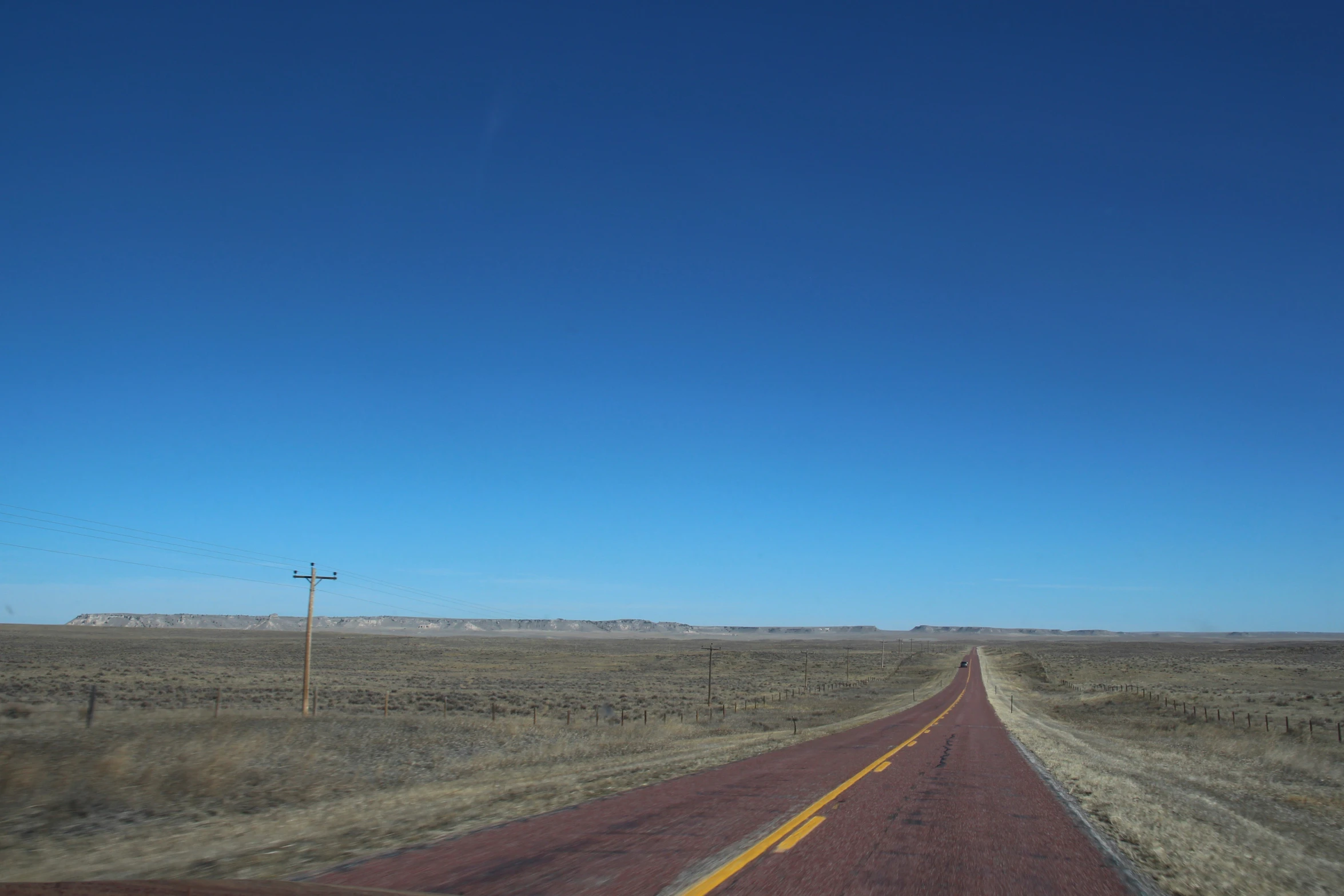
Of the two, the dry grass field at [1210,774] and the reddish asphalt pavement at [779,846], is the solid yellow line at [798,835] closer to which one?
the reddish asphalt pavement at [779,846]

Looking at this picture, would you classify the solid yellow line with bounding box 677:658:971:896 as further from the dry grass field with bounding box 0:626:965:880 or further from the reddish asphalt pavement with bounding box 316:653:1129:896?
the dry grass field with bounding box 0:626:965:880

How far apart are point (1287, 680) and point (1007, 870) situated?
76.9 metres

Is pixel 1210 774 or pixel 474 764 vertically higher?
pixel 1210 774

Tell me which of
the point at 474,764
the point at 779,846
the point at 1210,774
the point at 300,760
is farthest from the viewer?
the point at 474,764

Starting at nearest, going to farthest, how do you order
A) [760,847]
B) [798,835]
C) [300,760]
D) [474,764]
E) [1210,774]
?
1. [760,847]
2. [798,835]
3. [300,760]
4. [1210,774]
5. [474,764]

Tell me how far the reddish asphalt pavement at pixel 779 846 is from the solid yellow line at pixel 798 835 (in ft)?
0.11

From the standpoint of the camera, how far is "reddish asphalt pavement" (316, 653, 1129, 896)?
7477mm

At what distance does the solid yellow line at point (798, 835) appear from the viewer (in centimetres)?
895

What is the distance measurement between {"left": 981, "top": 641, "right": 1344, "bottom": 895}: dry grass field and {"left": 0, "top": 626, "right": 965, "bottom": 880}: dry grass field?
7.68m

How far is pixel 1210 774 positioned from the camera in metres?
18.8

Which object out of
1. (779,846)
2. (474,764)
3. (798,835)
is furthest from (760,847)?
(474,764)

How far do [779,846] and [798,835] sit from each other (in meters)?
0.75

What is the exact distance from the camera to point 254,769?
15.9 meters

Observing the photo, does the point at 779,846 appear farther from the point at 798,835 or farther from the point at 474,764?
the point at 474,764
